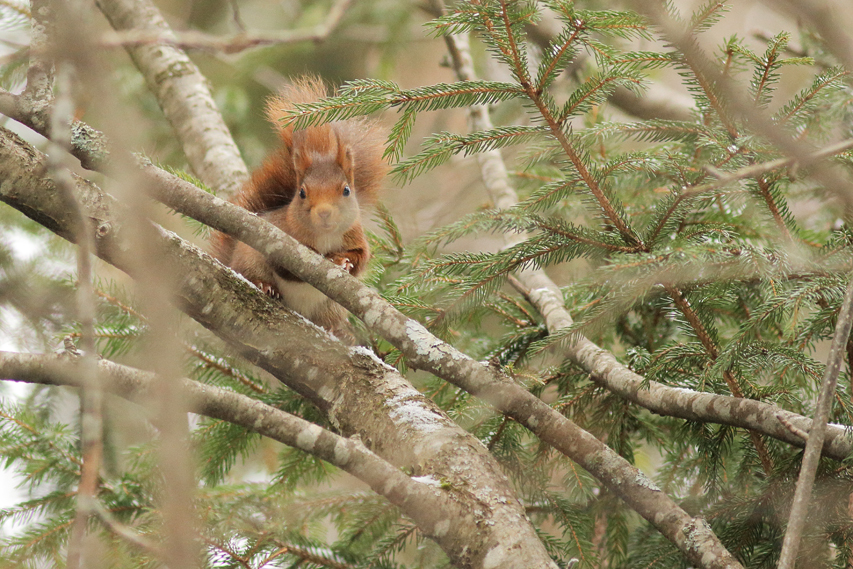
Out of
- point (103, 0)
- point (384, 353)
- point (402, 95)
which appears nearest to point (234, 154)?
point (103, 0)

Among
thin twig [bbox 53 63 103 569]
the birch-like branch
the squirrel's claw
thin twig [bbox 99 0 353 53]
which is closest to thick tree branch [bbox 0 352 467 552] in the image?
the birch-like branch

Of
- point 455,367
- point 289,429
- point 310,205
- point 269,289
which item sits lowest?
point 289,429

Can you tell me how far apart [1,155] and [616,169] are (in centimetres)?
151

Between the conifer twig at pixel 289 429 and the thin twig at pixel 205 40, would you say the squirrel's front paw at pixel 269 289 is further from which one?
the thin twig at pixel 205 40

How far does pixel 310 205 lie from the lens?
2568mm

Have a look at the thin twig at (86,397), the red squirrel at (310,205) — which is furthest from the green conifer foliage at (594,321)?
the thin twig at (86,397)

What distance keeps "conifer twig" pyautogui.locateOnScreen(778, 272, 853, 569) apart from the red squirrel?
1.65 m

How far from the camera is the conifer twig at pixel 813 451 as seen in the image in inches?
44.4

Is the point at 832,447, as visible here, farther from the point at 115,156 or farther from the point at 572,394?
the point at 115,156

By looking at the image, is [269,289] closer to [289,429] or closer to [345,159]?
[345,159]

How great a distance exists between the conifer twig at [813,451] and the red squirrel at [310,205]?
64.8 inches

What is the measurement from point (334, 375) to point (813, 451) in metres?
1.11

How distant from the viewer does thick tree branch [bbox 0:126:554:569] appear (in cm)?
140

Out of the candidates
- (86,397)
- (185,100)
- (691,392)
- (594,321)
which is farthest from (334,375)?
A: (185,100)
